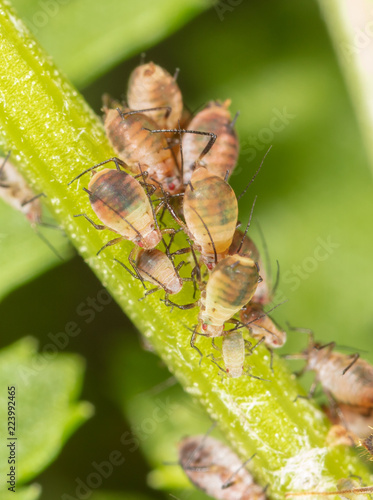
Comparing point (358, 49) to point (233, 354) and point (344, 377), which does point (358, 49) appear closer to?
point (344, 377)

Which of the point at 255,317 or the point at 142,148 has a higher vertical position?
the point at 142,148

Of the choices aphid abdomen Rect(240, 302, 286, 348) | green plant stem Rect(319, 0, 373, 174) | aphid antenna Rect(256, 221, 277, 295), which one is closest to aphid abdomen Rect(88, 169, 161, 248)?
aphid abdomen Rect(240, 302, 286, 348)

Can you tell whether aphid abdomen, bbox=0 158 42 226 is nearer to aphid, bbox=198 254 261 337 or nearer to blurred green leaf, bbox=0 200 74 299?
blurred green leaf, bbox=0 200 74 299

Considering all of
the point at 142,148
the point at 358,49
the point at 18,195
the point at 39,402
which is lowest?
the point at 39,402

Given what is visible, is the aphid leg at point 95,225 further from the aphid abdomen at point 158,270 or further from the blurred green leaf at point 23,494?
the blurred green leaf at point 23,494

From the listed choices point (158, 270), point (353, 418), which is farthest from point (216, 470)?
point (158, 270)

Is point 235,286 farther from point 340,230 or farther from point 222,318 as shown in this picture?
point 340,230
